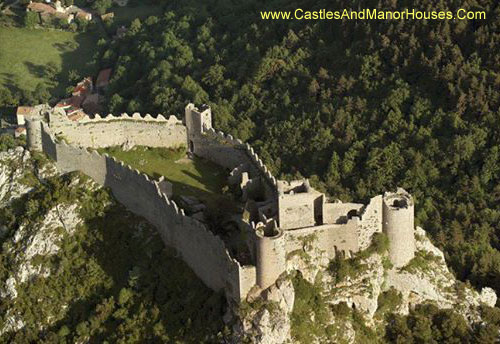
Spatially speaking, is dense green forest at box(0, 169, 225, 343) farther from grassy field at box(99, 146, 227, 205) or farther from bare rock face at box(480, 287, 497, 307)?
bare rock face at box(480, 287, 497, 307)

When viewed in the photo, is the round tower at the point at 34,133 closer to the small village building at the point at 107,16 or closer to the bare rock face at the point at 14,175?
the bare rock face at the point at 14,175

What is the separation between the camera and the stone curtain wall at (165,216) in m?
66.8

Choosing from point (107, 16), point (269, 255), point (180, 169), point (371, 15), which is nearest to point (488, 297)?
point (269, 255)

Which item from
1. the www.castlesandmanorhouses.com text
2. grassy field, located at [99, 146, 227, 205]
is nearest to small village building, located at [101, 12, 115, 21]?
the www.castlesandmanorhouses.com text

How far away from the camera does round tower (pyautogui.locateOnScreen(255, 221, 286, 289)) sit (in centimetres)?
6488

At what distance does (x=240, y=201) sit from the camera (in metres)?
73.2

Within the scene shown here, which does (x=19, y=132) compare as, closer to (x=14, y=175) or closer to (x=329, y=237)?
(x=14, y=175)

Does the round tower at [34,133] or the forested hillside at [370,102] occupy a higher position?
the round tower at [34,133]

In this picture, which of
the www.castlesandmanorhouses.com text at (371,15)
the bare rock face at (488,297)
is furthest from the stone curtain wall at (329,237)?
the www.castlesandmanorhouses.com text at (371,15)

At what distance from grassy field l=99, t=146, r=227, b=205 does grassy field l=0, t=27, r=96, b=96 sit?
7106cm

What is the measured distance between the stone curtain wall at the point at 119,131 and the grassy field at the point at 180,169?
0.64 metres

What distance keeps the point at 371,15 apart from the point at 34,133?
→ 53.1 metres

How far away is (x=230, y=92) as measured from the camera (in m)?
128

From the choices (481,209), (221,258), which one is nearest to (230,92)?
(481,209)
